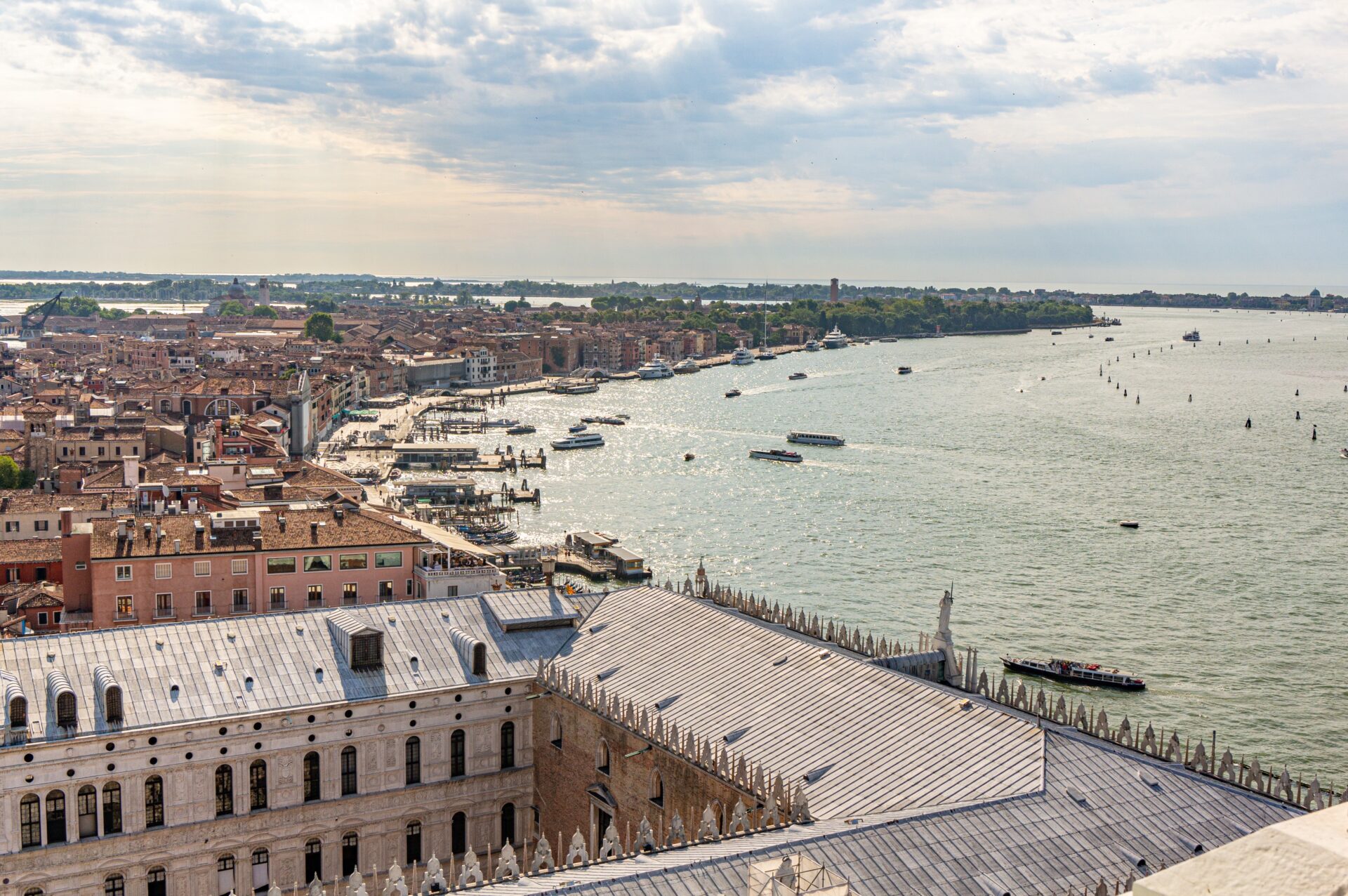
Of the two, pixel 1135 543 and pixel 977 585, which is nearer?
pixel 977 585

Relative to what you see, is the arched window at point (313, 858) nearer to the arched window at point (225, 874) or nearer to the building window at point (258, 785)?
the building window at point (258, 785)

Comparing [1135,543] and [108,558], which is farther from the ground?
[108,558]

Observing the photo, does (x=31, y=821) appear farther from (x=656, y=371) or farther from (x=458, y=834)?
(x=656, y=371)

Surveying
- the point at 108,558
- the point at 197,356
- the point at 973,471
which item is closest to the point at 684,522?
the point at 973,471

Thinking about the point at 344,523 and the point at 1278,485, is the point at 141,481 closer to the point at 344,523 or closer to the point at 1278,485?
the point at 344,523

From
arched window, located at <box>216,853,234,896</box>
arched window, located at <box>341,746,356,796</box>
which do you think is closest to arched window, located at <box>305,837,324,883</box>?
arched window, located at <box>341,746,356,796</box>

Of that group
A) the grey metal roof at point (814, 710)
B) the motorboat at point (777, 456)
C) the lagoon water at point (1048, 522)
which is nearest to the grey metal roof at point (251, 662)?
the grey metal roof at point (814, 710)
